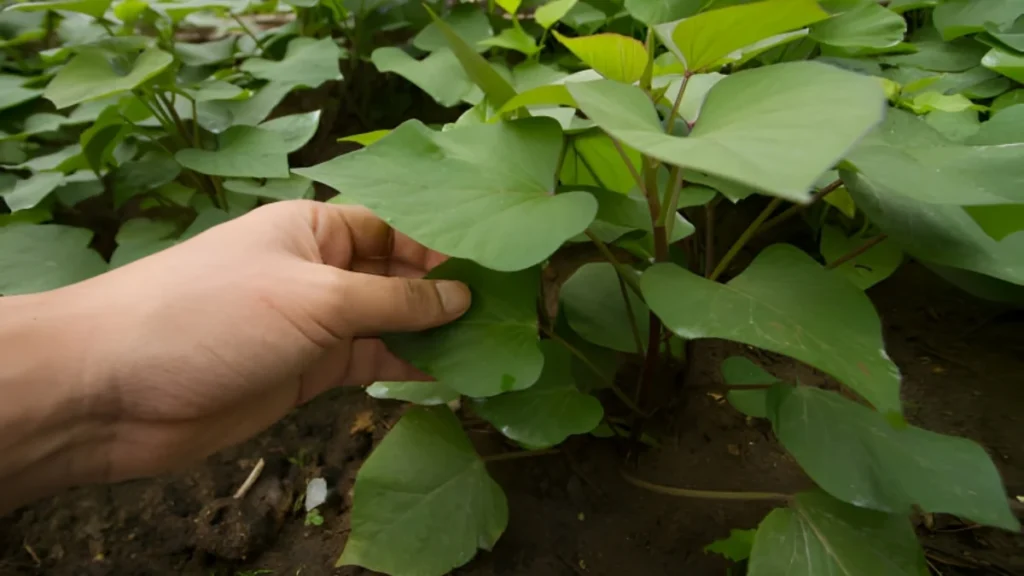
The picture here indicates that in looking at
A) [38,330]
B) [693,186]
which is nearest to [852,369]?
[693,186]

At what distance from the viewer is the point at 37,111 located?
1.37 meters

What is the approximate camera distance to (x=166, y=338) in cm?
59

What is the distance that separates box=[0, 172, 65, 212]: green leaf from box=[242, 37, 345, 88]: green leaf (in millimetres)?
394

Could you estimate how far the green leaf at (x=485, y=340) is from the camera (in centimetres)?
56

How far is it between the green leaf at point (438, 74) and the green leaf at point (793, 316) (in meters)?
0.71

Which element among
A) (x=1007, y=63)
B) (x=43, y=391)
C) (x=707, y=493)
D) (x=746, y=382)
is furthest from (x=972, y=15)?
(x=43, y=391)

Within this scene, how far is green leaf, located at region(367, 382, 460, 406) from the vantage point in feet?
2.62

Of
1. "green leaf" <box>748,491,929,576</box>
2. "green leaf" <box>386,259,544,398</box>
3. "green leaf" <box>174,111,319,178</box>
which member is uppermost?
"green leaf" <box>386,259,544,398</box>

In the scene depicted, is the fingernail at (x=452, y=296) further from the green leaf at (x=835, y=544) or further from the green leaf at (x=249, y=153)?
the green leaf at (x=249, y=153)

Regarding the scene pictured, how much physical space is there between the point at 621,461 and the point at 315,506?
43 cm

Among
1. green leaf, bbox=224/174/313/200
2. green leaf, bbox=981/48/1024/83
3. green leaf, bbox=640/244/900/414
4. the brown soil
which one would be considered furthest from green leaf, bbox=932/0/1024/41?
green leaf, bbox=224/174/313/200

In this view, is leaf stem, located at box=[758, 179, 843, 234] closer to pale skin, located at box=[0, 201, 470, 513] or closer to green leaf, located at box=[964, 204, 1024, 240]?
green leaf, located at box=[964, 204, 1024, 240]

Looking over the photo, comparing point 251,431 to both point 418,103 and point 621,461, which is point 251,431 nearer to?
point 621,461

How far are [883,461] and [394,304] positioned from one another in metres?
0.46
